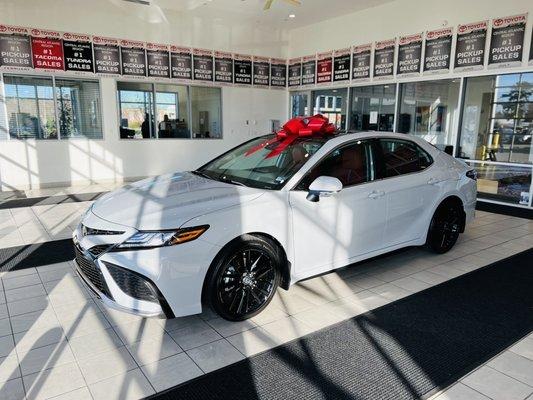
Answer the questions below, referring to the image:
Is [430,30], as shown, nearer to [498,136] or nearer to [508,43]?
[508,43]

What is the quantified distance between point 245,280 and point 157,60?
7718mm

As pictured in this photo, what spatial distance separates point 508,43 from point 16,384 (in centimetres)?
788

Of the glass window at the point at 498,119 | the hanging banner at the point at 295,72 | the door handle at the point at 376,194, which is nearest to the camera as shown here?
the door handle at the point at 376,194

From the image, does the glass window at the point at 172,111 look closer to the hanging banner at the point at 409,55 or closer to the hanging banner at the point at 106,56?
the hanging banner at the point at 106,56

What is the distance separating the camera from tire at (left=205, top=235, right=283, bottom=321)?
2.64 meters

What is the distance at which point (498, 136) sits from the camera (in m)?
7.02

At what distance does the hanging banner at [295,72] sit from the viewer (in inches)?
422

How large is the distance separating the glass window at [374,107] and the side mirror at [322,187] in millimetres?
6280

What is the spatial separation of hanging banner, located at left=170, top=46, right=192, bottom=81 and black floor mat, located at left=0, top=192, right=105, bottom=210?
3.58m

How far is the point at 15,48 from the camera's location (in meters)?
7.62

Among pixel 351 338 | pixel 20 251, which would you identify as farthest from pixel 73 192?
pixel 351 338

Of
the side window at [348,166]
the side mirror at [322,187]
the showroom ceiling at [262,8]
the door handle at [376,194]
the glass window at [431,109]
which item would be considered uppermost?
the showroom ceiling at [262,8]

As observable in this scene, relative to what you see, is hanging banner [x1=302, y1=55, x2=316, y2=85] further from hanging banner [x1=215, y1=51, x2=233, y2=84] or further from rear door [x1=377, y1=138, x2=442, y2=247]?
rear door [x1=377, y1=138, x2=442, y2=247]

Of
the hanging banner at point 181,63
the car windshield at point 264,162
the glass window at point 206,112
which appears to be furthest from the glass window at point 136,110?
the car windshield at point 264,162
